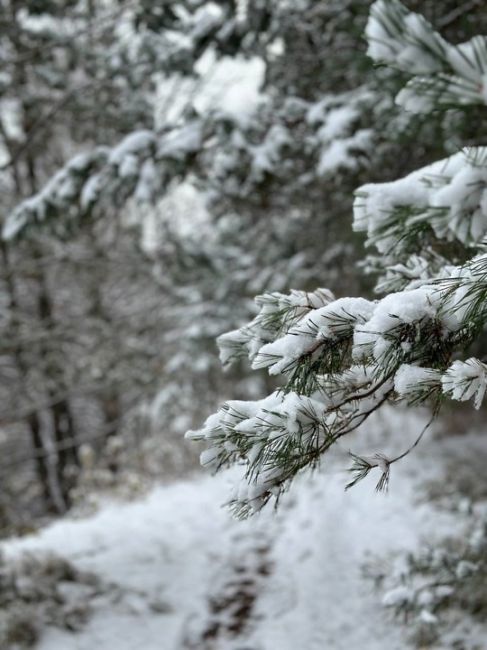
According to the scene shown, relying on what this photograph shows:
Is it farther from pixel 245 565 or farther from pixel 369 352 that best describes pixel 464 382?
pixel 245 565

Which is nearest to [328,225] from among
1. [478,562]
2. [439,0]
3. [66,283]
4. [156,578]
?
[439,0]

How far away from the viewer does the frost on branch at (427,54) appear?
934 millimetres

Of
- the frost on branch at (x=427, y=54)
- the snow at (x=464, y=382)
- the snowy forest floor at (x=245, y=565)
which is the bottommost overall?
the snowy forest floor at (x=245, y=565)

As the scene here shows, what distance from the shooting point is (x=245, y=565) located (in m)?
6.23

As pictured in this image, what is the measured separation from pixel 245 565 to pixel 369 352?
560 cm

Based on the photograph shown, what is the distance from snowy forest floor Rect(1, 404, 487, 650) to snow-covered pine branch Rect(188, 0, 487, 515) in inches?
110

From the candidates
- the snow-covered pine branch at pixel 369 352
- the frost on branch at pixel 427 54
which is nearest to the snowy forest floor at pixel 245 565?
the snow-covered pine branch at pixel 369 352

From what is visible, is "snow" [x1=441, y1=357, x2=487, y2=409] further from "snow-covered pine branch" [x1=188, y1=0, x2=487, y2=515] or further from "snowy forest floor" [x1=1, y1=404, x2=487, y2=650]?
"snowy forest floor" [x1=1, y1=404, x2=487, y2=650]

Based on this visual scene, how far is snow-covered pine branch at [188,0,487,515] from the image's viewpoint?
4.04 feet

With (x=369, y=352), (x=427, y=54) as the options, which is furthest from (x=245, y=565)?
(x=427, y=54)

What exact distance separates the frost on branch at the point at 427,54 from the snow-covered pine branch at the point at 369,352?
0.80 ft

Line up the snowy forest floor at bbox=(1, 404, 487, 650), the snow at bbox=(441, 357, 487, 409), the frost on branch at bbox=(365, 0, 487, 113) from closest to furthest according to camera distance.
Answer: the frost on branch at bbox=(365, 0, 487, 113), the snow at bbox=(441, 357, 487, 409), the snowy forest floor at bbox=(1, 404, 487, 650)

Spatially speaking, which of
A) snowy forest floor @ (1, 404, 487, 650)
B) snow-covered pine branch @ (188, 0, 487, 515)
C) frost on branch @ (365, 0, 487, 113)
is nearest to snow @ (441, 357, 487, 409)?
snow-covered pine branch @ (188, 0, 487, 515)

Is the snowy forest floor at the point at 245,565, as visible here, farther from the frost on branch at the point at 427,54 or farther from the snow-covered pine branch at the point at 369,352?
the frost on branch at the point at 427,54
